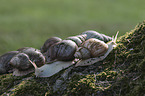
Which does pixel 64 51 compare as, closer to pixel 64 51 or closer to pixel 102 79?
pixel 64 51

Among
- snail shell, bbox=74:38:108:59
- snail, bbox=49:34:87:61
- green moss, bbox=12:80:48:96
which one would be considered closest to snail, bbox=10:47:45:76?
snail, bbox=49:34:87:61

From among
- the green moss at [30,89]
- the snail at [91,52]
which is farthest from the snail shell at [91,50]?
the green moss at [30,89]

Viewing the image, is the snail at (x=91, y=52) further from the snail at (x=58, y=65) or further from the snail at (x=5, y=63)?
the snail at (x=5, y=63)

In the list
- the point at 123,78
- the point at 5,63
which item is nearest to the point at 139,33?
the point at 123,78

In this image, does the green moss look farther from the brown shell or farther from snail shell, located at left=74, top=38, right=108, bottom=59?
snail shell, located at left=74, top=38, right=108, bottom=59

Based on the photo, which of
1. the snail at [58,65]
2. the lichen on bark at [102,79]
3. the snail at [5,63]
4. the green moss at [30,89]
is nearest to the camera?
the lichen on bark at [102,79]

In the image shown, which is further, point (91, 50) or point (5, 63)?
point (5, 63)

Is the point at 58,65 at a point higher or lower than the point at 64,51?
lower

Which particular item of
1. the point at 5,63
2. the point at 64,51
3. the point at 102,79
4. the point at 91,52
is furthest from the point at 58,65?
the point at 5,63
